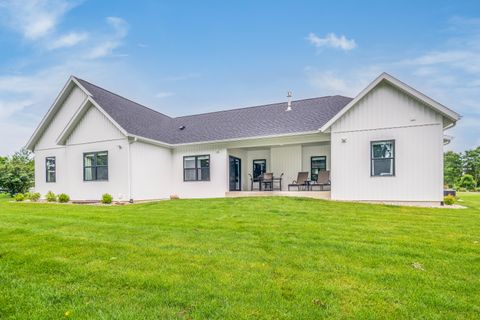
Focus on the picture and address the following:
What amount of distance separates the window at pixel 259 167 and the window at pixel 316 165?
2.85 metres

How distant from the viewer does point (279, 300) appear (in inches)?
115

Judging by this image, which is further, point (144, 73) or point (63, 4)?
point (144, 73)

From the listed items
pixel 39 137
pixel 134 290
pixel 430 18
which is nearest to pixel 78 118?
pixel 39 137

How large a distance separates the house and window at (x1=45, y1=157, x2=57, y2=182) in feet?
0.23

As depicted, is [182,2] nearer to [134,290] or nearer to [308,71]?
[308,71]

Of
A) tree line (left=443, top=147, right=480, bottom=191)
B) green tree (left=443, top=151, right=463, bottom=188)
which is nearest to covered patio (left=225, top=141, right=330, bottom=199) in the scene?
tree line (left=443, top=147, right=480, bottom=191)

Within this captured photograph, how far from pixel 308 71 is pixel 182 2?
1113 centimetres

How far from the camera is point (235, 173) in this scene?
16156 millimetres

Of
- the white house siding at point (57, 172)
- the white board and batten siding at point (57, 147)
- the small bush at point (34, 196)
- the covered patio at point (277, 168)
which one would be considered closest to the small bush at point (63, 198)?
the white house siding at point (57, 172)

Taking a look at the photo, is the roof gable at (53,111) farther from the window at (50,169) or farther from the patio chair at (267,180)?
the patio chair at (267,180)

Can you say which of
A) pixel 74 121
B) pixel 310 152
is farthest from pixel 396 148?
pixel 74 121

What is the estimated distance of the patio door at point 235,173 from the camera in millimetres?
15602

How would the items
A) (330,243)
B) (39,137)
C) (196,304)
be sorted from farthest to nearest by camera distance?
(39,137) → (330,243) → (196,304)

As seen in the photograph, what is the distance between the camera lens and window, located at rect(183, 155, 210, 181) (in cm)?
1545
